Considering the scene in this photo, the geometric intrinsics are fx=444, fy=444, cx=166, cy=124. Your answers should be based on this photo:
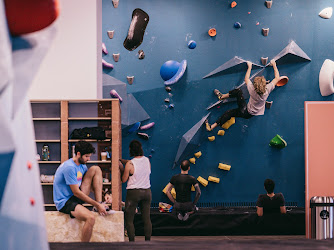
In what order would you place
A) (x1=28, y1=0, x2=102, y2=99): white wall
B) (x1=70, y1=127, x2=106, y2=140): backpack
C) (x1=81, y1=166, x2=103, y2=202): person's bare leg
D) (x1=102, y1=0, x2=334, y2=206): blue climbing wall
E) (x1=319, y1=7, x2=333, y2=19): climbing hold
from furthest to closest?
(x1=319, y1=7, x2=333, y2=19): climbing hold, (x1=102, y1=0, x2=334, y2=206): blue climbing wall, (x1=70, y1=127, x2=106, y2=140): backpack, (x1=28, y1=0, x2=102, y2=99): white wall, (x1=81, y1=166, x2=103, y2=202): person's bare leg

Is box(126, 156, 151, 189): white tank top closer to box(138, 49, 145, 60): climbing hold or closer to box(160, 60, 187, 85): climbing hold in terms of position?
box(160, 60, 187, 85): climbing hold

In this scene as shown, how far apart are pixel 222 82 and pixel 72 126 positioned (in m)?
2.72

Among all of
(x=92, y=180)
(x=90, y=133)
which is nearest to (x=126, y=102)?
(x=90, y=133)

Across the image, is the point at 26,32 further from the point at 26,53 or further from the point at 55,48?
the point at 55,48

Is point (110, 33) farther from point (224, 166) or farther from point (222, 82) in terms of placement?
point (224, 166)

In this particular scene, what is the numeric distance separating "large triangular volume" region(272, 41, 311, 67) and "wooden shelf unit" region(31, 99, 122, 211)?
10.2 ft

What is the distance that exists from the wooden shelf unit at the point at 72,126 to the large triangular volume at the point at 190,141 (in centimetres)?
155

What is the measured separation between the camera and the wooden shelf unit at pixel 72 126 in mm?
6062

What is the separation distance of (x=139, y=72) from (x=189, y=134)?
1346mm

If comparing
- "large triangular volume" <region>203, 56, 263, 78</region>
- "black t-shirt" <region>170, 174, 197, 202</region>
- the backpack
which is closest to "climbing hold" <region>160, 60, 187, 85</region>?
"large triangular volume" <region>203, 56, 263, 78</region>

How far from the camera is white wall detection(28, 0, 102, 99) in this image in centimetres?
547

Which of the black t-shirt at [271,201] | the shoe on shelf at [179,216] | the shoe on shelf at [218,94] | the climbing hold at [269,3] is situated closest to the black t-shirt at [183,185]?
the shoe on shelf at [179,216]

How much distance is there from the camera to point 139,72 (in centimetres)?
752

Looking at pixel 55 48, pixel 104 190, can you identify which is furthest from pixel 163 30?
pixel 104 190
